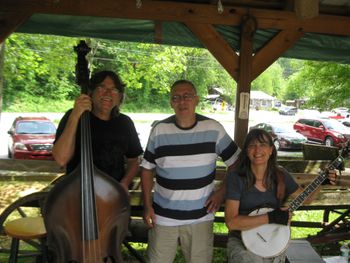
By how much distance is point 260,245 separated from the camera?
230 cm

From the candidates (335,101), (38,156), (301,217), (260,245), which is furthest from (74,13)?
(335,101)

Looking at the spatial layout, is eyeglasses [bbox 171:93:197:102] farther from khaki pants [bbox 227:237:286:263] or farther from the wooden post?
the wooden post

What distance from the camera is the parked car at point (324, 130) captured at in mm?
17025

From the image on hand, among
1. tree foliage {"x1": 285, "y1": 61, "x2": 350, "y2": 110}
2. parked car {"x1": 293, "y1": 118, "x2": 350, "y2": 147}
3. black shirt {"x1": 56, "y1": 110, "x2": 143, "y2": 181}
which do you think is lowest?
parked car {"x1": 293, "y1": 118, "x2": 350, "y2": 147}

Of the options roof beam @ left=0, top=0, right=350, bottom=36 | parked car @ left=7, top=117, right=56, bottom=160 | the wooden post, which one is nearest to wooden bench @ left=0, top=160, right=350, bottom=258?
the wooden post

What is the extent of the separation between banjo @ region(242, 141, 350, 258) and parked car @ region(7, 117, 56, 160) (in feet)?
23.6

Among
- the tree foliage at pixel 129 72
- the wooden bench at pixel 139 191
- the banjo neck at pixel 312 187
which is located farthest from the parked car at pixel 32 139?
the banjo neck at pixel 312 187

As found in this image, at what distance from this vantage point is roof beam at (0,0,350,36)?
10.5 feet

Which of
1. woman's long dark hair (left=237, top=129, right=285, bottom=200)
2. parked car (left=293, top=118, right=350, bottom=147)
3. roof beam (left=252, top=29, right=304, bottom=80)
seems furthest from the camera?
parked car (left=293, top=118, right=350, bottom=147)

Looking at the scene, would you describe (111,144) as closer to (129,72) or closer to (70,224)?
(70,224)

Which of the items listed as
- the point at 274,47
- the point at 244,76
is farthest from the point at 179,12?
the point at 274,47

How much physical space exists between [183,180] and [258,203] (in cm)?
51

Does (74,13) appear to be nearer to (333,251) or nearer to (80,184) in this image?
(80,184)

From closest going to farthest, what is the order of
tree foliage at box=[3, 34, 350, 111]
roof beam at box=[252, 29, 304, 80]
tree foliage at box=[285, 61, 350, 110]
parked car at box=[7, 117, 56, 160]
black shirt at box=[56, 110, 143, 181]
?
black shirt at box=[56, 110, 143, 181] < roof beam at box=[252, 29, 304, 80] < parked car at box=[7, 117, 56, 160] < tree foliage at box=[285, 61, 350, 110] < tree foliage at box=[3, 34, 350, 111]
